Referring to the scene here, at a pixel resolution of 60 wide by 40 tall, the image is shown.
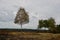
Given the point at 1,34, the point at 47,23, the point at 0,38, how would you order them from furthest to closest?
the point at 47,23 → the point at 1,34 → the point at 0,38

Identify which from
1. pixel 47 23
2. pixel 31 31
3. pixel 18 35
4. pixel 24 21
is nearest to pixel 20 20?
pixel 24 21

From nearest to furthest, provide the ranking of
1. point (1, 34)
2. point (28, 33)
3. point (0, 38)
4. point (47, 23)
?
point (0, 38) < point (1, 34) < point (28, 33) < point (47, 23)

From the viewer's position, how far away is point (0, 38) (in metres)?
30.4

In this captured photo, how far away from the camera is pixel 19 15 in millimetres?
50844

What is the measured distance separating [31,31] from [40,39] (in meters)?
5.42

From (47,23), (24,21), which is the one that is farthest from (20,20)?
(47,23)

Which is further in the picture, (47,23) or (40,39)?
(47,23)

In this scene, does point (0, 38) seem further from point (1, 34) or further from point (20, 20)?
point (20, 20)

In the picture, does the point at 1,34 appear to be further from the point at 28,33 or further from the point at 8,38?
the point at 28,33

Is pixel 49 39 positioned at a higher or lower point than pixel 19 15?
lower

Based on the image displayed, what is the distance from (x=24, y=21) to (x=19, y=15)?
6.54 ft

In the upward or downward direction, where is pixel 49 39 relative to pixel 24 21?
downward

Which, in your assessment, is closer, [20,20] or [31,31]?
[31,31]

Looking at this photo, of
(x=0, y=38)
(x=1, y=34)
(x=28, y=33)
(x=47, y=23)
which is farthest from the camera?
(x=47, y=23)
